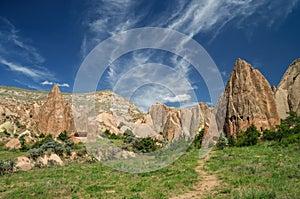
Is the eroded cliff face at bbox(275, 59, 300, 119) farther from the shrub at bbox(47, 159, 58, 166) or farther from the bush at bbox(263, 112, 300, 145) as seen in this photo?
the shrub at bbox(47, 159, 58, 166)

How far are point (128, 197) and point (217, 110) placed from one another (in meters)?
40.9

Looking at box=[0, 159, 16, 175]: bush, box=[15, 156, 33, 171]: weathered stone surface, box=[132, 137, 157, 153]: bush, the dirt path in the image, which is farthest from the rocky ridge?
the dirt path

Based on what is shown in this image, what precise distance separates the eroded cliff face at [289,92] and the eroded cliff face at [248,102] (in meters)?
4.41

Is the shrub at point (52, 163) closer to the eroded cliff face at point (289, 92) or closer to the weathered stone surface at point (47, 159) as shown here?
the weathered stone surface at point (47, 159)

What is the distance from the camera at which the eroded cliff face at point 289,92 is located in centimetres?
3956

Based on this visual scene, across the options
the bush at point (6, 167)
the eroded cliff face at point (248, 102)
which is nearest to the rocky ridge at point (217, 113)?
the eroded cliff face at point (248, 102)

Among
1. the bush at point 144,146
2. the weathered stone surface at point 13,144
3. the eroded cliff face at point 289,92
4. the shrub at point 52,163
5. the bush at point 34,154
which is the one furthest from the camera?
the eroded cliff face at point 289,92

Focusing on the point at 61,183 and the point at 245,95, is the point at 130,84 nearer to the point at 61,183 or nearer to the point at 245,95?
the point at 61,183

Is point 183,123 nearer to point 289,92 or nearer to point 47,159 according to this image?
point 289,92

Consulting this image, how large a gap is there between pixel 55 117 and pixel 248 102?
123 feet

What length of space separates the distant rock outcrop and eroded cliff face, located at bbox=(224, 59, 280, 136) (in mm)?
31065

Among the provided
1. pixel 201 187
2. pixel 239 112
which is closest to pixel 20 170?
pixel 201 187

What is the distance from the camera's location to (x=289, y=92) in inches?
1640

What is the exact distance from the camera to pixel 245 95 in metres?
37.8
